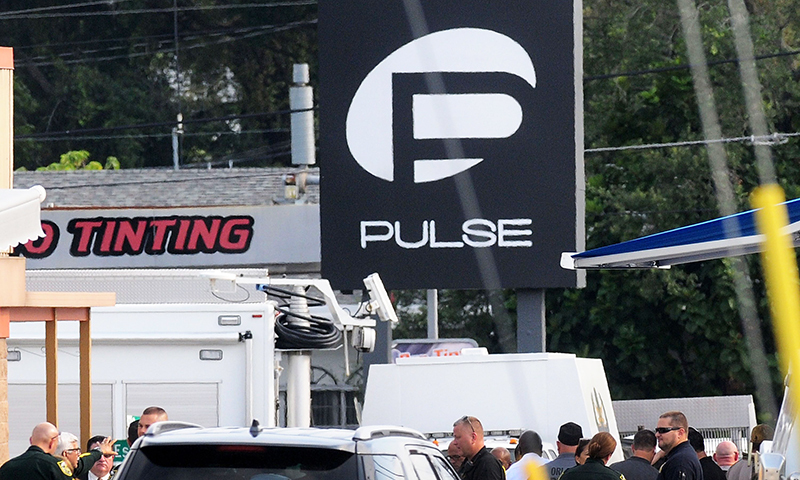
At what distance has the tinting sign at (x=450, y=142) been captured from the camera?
50.9ft

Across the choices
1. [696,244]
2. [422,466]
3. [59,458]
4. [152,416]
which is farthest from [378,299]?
[422,466]

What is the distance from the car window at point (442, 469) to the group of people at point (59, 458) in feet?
5.78

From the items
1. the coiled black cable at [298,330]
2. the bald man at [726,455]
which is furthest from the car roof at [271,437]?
the bald man at [726,455]

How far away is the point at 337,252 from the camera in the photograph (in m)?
15.8

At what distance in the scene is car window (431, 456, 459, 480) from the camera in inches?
249

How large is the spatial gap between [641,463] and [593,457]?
1.22 metres

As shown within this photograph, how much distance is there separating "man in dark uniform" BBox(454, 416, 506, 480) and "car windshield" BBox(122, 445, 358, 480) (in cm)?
329

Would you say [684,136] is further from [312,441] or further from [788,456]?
[312,441]

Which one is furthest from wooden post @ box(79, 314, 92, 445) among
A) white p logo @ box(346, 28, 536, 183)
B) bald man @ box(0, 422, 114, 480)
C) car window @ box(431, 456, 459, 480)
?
white p logo @ box(346, 28, 536, 183)

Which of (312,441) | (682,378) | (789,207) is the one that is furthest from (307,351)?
(682,378)

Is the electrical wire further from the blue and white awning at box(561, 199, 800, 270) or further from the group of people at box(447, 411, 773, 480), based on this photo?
the blue and white awning at box(561, 199, 800, 270)

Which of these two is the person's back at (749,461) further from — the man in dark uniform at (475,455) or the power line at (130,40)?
the power line at (130,40)

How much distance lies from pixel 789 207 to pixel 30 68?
42.7 meters

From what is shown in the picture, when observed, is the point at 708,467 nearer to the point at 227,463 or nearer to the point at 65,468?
the point at 65,468
